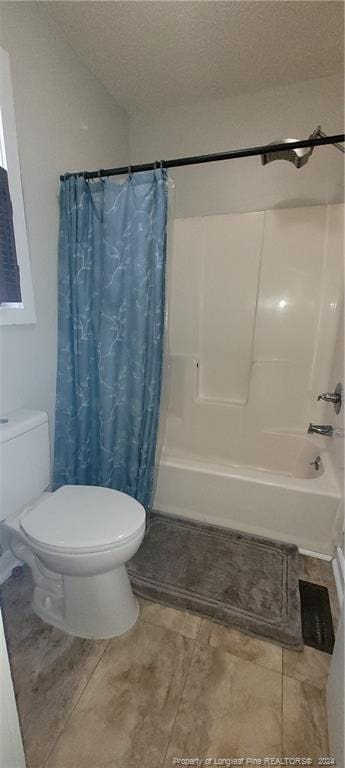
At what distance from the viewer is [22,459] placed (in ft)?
3.80

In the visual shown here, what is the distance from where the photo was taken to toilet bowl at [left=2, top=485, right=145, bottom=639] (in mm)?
1004

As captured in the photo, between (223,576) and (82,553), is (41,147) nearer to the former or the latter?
(82,553)

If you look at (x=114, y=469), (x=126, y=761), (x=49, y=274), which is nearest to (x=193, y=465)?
(x=114, y=469)

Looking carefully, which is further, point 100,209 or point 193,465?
point 193,465

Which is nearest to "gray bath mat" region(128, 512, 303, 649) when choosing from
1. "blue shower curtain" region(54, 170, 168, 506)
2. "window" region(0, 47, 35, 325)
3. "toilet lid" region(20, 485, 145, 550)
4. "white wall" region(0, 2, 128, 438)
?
"blue shower curtain" region(54, 170, 168, 506)

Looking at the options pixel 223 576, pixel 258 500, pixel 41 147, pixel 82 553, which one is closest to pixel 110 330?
pixel 41 147

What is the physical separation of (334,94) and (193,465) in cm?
215

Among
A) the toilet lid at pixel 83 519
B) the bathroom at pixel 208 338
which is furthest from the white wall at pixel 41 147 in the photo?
the toilet lid at pixel 83 519

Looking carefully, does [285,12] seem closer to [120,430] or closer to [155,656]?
[120,430]

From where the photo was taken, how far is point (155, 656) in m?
1.08

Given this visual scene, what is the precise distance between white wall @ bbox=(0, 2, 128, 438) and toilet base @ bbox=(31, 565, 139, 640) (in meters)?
0.77

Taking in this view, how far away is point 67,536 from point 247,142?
229 cm

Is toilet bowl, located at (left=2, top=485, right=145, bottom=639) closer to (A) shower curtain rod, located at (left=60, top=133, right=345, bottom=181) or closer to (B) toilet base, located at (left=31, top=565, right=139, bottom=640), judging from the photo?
(B) toilet base, located at (left=31, top=565, right=139, bottom=640)

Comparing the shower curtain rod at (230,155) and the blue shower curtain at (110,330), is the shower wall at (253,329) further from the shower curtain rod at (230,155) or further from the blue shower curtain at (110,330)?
the shower curtain rod at (230,155)
